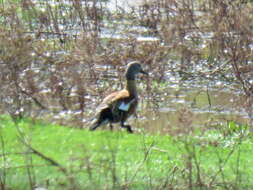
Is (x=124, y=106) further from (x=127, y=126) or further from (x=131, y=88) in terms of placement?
(x=131, y=88)

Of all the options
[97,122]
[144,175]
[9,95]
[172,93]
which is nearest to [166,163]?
[144,175]

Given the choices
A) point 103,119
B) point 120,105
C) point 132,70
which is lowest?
point 103,119

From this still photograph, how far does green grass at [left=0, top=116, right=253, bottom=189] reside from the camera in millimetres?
8273

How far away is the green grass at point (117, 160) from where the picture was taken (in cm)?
827

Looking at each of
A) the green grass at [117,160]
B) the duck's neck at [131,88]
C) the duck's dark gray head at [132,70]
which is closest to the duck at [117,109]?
the duck's neck at [131,88]

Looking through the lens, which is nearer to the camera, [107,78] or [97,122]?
[97,122]

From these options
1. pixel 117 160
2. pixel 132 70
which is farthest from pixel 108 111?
pixel 117 160

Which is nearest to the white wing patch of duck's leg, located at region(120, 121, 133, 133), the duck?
the duck

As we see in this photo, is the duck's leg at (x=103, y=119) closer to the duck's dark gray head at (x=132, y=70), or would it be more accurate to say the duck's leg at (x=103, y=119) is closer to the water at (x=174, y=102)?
the water at (x=174, y=102)

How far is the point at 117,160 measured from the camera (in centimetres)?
991

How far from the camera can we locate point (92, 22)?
1842cm

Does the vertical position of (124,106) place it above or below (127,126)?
above

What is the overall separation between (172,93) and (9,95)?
3.91 metres

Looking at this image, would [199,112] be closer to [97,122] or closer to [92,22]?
[97,122]
